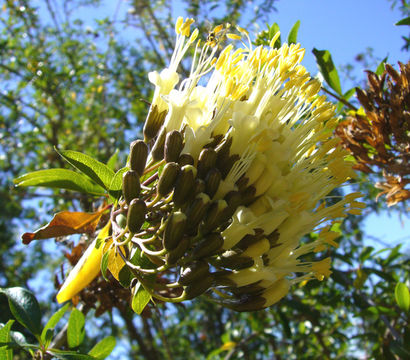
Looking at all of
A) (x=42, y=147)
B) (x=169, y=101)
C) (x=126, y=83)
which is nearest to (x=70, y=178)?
(x=169, y=101)

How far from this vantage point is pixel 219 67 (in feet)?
4.15

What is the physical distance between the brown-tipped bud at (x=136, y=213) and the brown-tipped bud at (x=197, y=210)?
0.12m

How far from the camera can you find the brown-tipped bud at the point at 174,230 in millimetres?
1015

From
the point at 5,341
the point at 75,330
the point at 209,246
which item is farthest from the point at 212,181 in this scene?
the point at 75,330

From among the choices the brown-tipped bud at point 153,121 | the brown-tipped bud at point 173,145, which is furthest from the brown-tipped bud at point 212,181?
the brown-tipped bud at point 153,121

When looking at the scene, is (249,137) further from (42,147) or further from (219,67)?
(42,147)

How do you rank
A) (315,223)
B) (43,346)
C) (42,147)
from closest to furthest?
1. (315,223)
2. (43,346)
3. (42,147)

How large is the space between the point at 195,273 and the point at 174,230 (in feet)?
0.45

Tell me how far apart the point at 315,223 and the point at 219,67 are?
56 centimetres

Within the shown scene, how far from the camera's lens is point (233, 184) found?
1.15 metres

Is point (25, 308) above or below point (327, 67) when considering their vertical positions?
below

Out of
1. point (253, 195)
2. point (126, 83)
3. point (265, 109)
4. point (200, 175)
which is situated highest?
point (126, 83)

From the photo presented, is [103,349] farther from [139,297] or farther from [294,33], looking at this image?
[294,33]

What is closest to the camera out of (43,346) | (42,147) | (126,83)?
(43,346)
